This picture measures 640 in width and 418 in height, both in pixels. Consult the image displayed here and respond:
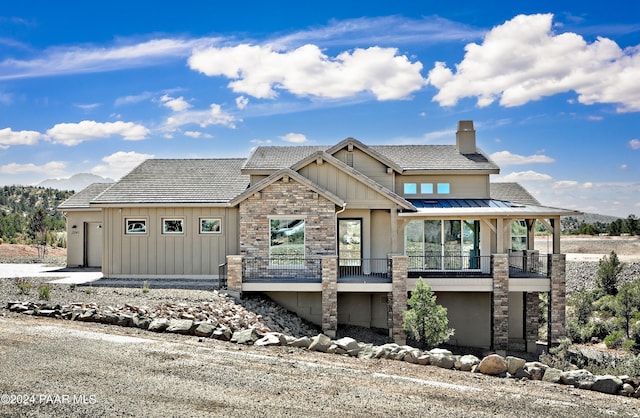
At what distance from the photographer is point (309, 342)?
1082cm

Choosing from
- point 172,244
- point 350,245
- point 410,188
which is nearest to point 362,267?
point 350,245

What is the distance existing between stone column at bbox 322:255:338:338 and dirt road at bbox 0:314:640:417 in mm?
6038

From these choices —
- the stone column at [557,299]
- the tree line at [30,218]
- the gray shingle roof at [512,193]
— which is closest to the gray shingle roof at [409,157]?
the gray shingle roof at [512,193]

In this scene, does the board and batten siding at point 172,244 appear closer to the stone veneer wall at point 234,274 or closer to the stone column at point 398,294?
the stone veneer wall at point 234,274

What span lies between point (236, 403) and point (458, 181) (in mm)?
15575

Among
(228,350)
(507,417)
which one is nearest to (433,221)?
(228,350)

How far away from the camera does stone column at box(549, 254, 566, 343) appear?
Result: 54.9ft

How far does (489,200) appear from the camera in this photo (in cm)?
2005

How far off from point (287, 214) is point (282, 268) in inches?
73.7

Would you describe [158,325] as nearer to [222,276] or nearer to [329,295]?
[329,295]

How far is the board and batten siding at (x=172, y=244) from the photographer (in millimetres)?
19875

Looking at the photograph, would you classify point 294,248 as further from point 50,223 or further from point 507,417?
point 50,223

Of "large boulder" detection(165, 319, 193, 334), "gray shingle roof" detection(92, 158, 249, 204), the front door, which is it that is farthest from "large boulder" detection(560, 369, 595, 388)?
"gray shingle roof" detection(92, 158, 249, 204)

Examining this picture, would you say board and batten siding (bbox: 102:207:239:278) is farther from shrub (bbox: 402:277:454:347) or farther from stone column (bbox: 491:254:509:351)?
stone column (bbox: 491:254:509:351)
